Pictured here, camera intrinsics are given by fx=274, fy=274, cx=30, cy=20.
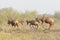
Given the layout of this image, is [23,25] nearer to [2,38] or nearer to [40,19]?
[40,19]

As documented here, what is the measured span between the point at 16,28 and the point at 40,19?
2841mm

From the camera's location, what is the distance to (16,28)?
24641mm

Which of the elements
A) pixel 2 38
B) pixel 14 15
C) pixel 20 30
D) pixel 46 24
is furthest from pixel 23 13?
pixel 2 38

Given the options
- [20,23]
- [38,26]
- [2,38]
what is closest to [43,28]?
[38,26]

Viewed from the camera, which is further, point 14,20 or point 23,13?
point 23,13

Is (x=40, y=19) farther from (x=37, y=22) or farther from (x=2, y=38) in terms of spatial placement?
(x=2, y=38)

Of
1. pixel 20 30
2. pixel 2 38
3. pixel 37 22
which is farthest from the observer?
pixel 37 22

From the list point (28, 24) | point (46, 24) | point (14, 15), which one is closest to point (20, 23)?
point (28, 24)

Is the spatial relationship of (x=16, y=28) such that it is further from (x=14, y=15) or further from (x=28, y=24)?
(x=14, y=15)

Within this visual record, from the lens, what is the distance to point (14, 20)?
25.2 meters

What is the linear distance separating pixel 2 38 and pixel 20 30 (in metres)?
8.62

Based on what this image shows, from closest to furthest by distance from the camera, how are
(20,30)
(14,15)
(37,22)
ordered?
(20,30)
(37,22)
(14,15)

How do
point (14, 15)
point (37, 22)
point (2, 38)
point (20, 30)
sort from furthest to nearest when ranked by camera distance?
point (14, 15), point (37, 22), point (20, 30), point (2, 38)

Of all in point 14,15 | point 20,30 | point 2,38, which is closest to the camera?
point 2,38
